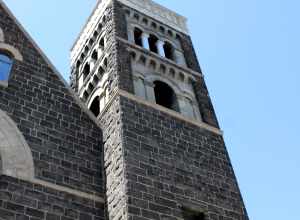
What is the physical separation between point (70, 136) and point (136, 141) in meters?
1.70

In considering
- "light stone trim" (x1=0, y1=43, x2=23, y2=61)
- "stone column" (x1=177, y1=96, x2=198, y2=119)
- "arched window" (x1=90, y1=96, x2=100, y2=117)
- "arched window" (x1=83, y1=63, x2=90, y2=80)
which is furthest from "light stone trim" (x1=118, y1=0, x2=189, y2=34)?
"light stone trim" (x1=0, y1=43, x2=23, y2=61)

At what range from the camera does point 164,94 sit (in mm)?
17078

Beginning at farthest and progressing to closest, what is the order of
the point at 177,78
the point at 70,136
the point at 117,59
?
the point at 177,78, the point at 117,59, the point at 70,136

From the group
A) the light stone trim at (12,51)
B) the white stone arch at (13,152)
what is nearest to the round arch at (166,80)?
the light stone trim at (12,51)

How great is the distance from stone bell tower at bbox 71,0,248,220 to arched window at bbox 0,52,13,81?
287 centimetres

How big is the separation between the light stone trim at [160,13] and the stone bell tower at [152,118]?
0.21 ft

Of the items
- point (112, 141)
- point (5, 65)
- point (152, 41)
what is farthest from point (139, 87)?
point (152, 41)

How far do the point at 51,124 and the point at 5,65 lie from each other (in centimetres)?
244

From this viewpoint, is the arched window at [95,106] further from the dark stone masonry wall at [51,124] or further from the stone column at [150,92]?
the dark stone masonry wall at [51,124]

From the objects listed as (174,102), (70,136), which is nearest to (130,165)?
(70,136)

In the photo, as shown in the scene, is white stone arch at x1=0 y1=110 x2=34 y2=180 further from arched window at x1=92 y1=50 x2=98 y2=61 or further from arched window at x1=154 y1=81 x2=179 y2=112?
arched window at x1=92 y1=50 x2=98 y2=61

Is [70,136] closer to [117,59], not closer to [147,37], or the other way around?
[117,59]

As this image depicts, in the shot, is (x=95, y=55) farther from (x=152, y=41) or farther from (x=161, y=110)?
(x=161, y=110)

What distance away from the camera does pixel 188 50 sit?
19938 mm
